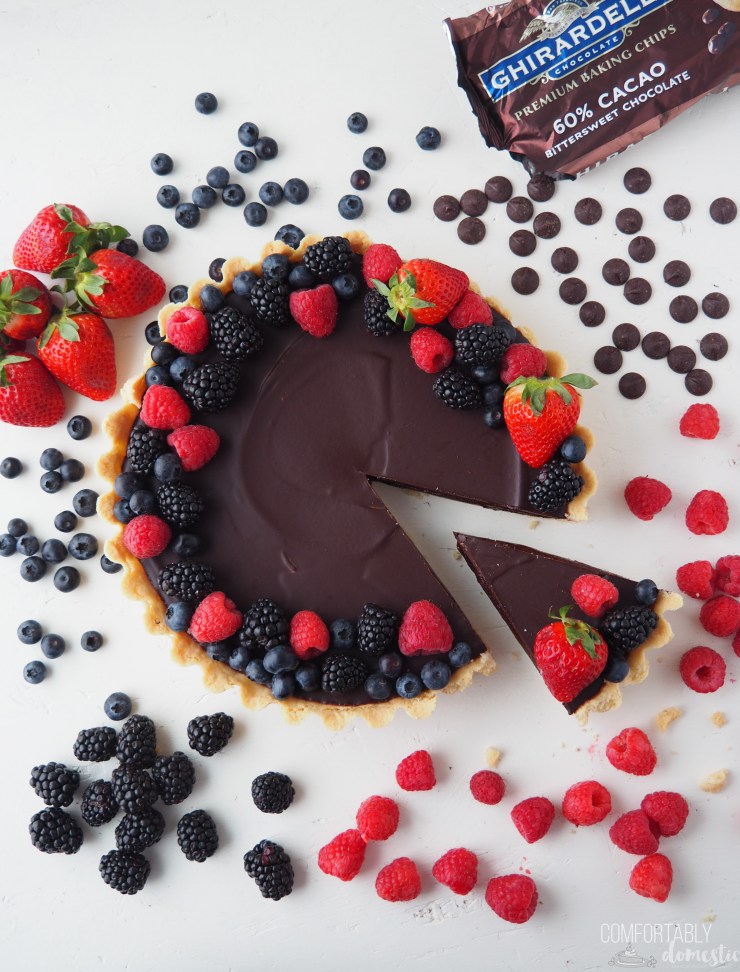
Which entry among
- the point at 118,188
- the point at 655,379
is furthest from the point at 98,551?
the point at 655,379

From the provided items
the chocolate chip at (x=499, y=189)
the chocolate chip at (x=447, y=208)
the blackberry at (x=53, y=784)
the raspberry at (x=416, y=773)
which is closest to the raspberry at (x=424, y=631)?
the raspberry at (x=416, y=773)

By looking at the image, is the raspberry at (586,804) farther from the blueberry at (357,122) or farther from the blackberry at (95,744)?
the blueberry at (357,122)

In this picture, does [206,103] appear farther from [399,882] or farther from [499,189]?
[399,882]

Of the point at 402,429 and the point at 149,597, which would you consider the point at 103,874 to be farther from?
the point at 402,429

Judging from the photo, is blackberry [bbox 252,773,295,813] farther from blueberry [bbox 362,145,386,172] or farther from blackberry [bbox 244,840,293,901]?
blueberry [bbox 362,145,386,172]

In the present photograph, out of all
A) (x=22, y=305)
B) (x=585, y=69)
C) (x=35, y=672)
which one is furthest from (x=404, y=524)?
(x=585, y=69)

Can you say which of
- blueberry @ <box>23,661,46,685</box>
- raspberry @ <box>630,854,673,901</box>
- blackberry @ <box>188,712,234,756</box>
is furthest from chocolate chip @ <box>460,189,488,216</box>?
raspberry @ <box>630,854,673,901</box>
